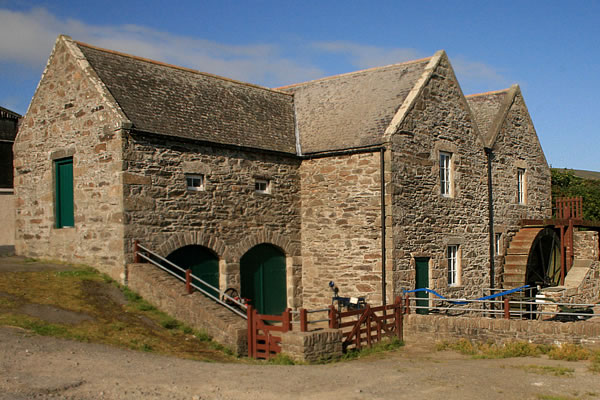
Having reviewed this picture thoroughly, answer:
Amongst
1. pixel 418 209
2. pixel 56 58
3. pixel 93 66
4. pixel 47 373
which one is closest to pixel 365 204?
pixel 418 209

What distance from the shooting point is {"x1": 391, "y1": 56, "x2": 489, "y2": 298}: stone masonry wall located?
54.3ft

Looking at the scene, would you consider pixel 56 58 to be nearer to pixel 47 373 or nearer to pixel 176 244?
pixel 176 244

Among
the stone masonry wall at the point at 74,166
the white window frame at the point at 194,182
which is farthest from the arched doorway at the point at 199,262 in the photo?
the stone masonry wall at the point at 74,166

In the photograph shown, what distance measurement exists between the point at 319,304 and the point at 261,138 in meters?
4.93

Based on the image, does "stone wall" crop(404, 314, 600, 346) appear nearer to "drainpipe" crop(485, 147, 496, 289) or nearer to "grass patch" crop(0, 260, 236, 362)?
"grass patch" crop(0, 260, 236, 362)

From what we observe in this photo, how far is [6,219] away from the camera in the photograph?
917 inches

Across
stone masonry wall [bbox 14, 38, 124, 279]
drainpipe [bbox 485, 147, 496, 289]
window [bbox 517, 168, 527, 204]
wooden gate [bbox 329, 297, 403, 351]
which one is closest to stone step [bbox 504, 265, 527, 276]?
drainpipe [bbox 485, 147, 496, 289]

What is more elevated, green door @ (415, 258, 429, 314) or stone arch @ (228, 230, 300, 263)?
stone arch @ (228, 230, 300, 263)

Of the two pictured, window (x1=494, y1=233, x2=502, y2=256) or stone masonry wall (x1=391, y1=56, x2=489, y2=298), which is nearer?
stone masonry wall (x1=391, y1=56, x2=489, y2=298)

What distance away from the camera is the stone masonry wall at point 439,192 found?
651 inches

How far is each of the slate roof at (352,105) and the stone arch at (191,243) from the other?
4.02 meters

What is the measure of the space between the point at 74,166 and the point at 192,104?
3.42m

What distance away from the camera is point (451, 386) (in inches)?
361

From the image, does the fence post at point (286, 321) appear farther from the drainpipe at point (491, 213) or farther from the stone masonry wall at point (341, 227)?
the drainpipe at point (491, 213)
